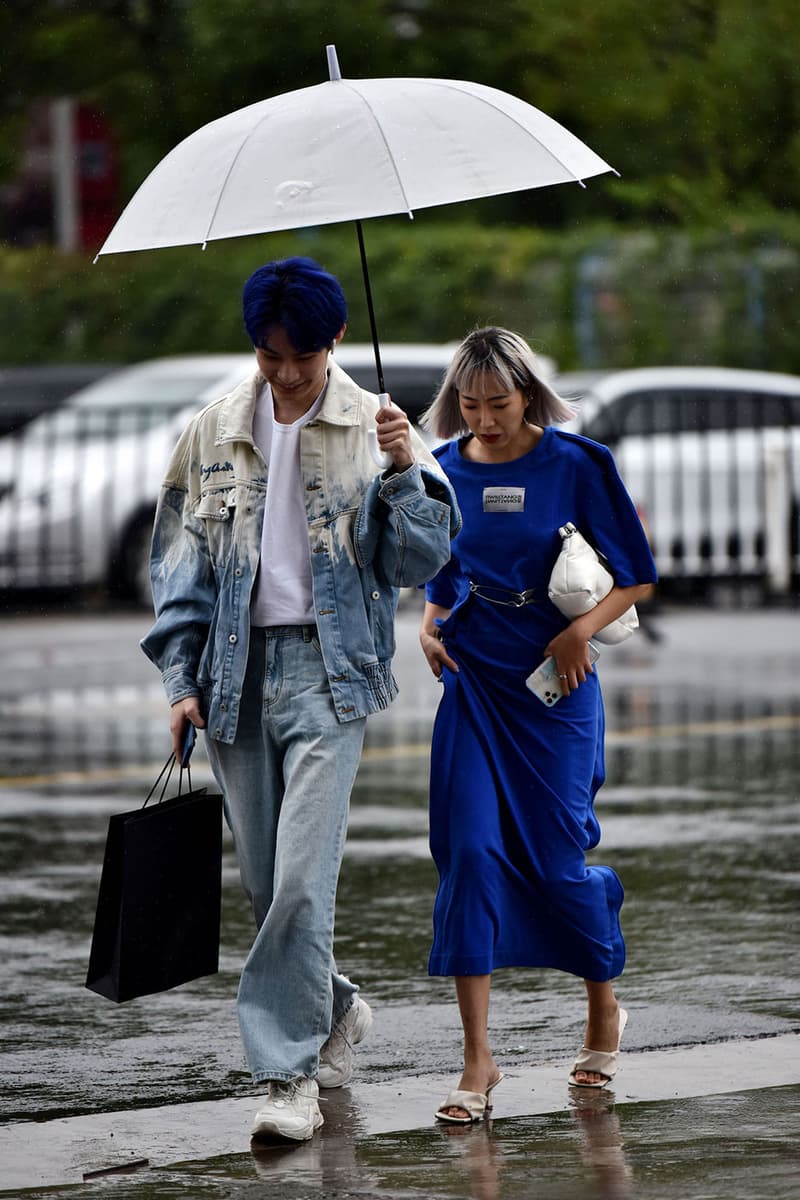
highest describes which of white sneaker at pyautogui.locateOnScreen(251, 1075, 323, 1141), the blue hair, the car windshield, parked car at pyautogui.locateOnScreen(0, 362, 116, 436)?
parked car at pyautogui.locateOnScreen(0, 362, 116, 436)

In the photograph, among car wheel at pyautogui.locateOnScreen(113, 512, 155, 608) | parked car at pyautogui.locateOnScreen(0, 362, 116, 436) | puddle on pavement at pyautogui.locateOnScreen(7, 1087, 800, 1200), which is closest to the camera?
puddle on pavement at pyautogui.locateOnScreen(7, 1087, 800, 1200)

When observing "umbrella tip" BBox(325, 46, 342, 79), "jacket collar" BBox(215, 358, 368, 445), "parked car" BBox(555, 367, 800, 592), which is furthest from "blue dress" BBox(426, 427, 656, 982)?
"parked car" BBox(555, 367, 800, 592)

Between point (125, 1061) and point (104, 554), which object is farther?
point (104, 554)

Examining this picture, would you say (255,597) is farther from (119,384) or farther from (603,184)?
(603,184)

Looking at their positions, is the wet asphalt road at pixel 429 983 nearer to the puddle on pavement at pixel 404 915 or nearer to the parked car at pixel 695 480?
the puddle on pavement at pixel 404 915

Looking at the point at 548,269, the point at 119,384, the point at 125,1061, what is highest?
the point at 548,269

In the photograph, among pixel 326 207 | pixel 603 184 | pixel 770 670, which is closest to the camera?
pixel 326 207

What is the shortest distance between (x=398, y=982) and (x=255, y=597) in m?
1.85

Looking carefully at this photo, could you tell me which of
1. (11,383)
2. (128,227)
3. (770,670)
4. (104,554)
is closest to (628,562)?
(128,227)

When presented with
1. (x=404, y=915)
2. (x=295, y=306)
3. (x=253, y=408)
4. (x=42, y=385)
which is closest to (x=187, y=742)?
(x=253, y=408)

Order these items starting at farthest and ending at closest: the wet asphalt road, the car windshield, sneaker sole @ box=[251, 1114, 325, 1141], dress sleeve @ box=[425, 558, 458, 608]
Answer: the car windshield → dress sleeve @ box=[425, 558, 458, 608] → sneaker sole @ box=[251, 1114, 325, 1141] → the wet asphalt road

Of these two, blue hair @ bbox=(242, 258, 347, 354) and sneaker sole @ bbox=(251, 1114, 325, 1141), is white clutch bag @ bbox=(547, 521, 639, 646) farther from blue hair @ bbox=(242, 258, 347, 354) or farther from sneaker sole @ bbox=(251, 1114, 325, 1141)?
sneaker sole @ bbox=(251, 1114, 325, 1141)

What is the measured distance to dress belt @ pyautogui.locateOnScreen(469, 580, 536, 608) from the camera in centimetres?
547

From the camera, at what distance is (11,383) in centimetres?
2498
